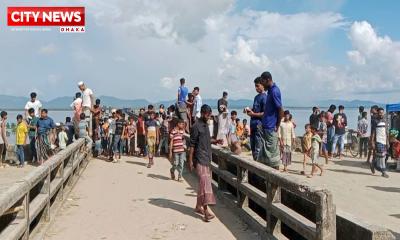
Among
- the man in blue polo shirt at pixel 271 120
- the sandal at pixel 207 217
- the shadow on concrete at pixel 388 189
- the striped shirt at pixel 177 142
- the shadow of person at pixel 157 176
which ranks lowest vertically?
the shadow on concrete at pixel 388 189

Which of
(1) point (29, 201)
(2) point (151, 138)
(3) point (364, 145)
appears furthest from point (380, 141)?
(1) point (29, 201)

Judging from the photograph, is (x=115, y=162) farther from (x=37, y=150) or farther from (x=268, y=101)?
(x=268, y=101)

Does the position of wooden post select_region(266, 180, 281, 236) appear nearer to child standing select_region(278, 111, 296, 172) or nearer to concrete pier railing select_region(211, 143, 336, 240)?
concrete pier railing select_region(211, 143, 336, 240)

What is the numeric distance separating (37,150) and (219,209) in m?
9.28

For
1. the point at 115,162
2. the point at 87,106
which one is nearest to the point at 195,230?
the point at 115,162

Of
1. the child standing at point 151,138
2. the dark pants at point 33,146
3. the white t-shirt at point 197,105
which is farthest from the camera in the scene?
the dark pants at point 33,146

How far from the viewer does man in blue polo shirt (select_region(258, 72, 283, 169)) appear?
7.20 meters

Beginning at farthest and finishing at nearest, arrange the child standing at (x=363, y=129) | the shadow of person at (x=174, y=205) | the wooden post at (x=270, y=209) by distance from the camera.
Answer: the child standing at (x=363, y=129) → the shadow of person at (x=174, y=205) → the wooden post at (x=270, y=209)

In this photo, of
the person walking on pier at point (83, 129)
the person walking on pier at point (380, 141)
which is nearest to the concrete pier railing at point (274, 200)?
the person walking on pier at point (83, 129)

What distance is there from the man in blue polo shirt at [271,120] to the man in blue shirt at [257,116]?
36 centimetres

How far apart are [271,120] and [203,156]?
48.4 inches

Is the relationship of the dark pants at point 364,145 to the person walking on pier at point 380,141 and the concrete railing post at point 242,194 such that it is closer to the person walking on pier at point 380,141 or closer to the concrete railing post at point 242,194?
the person walking on pier at point 380,141

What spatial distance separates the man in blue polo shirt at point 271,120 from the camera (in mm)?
7195

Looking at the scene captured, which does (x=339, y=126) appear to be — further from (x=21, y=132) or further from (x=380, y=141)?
(x=21, y=132)
